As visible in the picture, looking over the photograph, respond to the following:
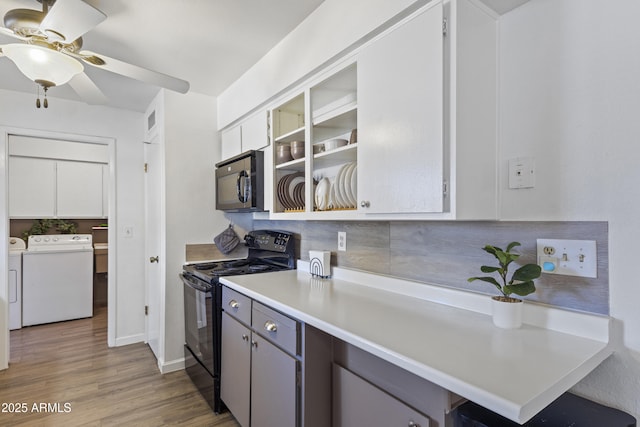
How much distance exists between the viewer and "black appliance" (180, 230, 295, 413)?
6.83 feet

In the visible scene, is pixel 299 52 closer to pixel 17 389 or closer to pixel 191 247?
pixel 191 247

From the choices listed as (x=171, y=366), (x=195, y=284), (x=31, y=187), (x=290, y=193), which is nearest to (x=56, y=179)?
(x=31, y=187)

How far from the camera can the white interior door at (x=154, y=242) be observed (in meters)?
2.73

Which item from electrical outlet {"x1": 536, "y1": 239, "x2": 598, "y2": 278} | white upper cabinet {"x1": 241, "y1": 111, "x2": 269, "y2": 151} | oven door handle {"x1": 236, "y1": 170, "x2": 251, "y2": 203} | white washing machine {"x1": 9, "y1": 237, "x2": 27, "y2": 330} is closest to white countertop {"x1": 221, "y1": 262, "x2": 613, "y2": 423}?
electrical outlet {"x1": 536, "y1": 239, "x2": 598, "y2": 278}

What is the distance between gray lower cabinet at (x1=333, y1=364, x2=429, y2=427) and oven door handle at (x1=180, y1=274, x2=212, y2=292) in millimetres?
1138

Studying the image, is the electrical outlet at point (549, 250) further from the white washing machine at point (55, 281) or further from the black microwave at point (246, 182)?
the white washing machine at point (55, 281)

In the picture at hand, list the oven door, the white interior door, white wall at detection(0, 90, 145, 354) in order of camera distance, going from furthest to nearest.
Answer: white wall at detection(0, 90, 145, 354) → the white interior door → the oven door

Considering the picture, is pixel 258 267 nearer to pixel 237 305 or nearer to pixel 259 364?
pixel 237 305

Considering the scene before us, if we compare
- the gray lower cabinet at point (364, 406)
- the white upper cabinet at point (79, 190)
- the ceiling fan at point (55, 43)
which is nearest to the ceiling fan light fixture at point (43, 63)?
the ceiling fan at point (55, 43)

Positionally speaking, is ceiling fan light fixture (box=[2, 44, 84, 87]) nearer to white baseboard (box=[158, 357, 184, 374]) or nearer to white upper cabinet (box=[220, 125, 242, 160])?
white upper cabinet (box=[220, 125, 242, 160])

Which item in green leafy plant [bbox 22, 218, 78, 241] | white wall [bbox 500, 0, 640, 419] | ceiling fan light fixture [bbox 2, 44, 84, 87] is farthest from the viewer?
green leafy plant [bbox 22, 218, 78, 241]

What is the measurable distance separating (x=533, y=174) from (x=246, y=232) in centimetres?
232

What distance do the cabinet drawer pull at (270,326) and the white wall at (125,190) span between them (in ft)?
7.42

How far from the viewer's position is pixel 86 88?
189 centimetres
